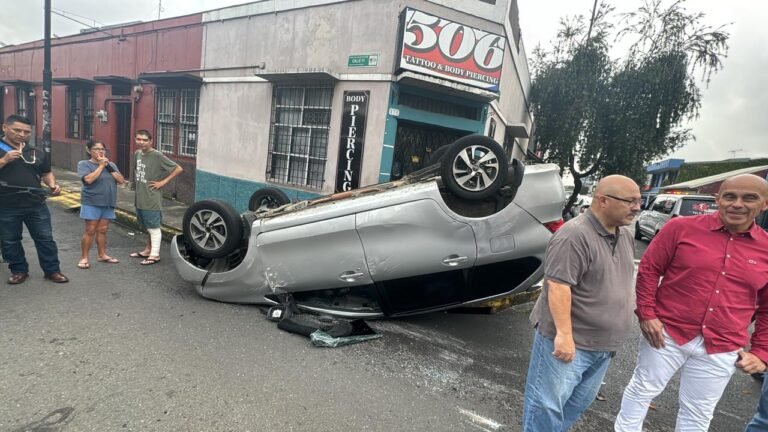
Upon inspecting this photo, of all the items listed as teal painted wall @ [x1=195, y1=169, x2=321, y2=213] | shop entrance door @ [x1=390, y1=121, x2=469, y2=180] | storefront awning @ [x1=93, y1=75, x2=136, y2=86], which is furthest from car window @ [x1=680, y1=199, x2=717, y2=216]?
storefront awning @ [x1=93, y1=75, x2=136, y2=86]

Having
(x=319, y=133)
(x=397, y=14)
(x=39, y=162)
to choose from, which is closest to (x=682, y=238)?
(x=39, y=162)

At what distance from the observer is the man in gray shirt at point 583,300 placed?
184 cm

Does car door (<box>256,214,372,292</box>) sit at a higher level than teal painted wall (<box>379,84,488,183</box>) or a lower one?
lower

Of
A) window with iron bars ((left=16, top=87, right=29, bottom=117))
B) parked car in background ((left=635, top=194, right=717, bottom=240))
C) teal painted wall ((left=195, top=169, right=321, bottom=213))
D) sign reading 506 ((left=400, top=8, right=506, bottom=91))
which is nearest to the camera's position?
sign reading 506 ((left=400, top=8, right=506, bottom=91))

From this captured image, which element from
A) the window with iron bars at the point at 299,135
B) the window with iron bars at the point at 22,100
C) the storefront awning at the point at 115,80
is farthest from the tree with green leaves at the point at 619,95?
the window with iron bars at the point at 22,100

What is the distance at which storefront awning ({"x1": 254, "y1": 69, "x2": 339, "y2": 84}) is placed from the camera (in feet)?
25.0

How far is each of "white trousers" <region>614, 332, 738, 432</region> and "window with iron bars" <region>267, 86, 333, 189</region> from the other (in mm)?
6877

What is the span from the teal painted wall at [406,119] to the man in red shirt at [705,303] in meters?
5.59

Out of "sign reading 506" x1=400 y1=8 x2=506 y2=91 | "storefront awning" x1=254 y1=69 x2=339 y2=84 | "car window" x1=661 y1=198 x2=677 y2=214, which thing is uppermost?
"sign reading 506" x1=400 y1=8 x2=506 y2=91

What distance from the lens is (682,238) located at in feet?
6.92

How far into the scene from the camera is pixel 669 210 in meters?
12.3

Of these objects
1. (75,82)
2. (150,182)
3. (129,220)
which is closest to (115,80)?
(75,82)

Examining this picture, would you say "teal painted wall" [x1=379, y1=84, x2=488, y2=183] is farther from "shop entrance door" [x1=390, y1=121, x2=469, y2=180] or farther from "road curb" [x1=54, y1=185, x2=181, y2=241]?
"road curb" [x1=54, y1=185, x2=181, y2=241]

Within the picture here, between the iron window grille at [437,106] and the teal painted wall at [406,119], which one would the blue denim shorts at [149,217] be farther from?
the iron window grille at [437,106]
